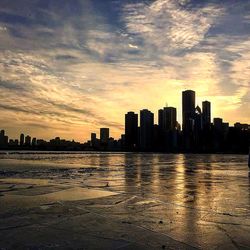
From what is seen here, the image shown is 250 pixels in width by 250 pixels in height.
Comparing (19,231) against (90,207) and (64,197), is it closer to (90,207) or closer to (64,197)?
(90,207)

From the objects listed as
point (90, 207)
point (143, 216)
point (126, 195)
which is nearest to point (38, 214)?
point (90, 207)

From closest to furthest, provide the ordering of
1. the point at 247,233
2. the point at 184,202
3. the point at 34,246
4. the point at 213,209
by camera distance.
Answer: the point at 34,246, the point at 247,233, the point at 213,209, the point at 184,202

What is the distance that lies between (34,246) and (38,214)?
3.53 m

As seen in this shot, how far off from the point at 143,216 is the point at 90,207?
7.65ft

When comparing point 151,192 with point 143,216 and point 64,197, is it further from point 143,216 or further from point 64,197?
point 143,216

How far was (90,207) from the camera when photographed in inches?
468

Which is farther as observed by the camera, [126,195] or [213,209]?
[126,195]

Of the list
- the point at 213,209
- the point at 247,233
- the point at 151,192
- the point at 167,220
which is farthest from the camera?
the point at 151,192

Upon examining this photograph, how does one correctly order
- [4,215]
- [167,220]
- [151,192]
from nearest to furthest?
[167,220] → [4,215] → [151,192]

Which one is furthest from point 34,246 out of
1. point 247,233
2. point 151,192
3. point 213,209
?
point 151,192

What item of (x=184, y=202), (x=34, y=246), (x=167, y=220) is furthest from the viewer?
(x=184, y=202)

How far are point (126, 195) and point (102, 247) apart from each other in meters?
7.89

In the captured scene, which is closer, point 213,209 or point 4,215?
point 4,215

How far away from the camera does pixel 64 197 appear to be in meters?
14.2
